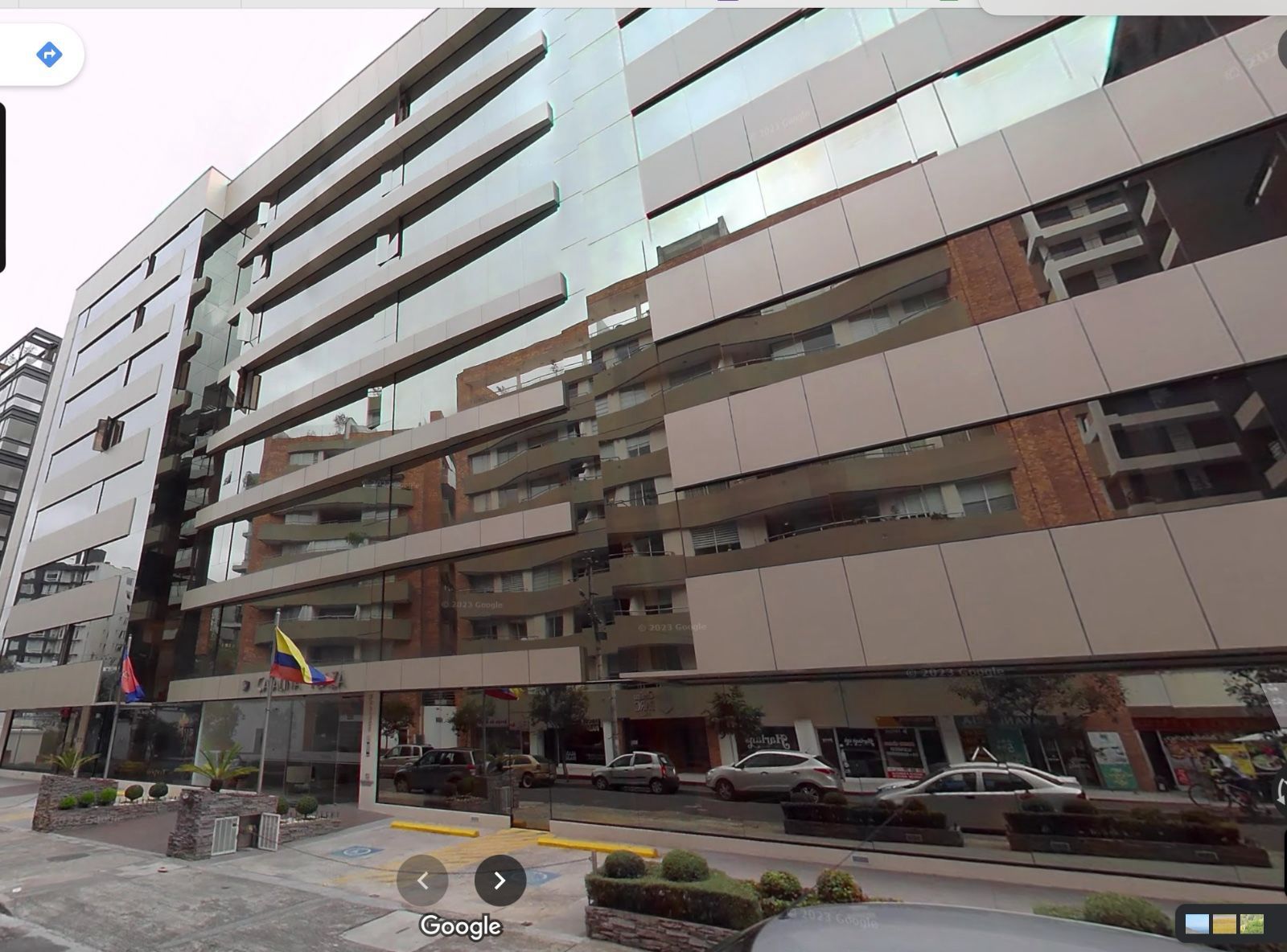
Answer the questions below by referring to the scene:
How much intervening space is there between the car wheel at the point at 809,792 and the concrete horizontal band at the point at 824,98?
1025 centimetres

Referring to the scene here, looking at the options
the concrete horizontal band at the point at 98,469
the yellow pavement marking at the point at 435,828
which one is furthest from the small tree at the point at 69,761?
the yellow pavement marking at the point at 435,828

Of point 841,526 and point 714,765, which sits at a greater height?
point 841,526

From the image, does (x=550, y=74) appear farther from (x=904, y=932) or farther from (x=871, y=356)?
(x=904, y=932)

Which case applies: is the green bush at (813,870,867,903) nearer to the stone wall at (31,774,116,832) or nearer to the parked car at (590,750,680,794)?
the parked car at (590,750,680,794)

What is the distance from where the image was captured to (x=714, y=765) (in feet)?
28.1

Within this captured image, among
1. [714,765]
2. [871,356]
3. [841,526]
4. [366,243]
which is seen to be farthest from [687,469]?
[366,243]

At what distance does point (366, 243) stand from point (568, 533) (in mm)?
12389

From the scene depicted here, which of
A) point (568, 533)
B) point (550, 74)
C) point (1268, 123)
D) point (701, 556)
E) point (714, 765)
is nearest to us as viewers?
point (1268, 123)

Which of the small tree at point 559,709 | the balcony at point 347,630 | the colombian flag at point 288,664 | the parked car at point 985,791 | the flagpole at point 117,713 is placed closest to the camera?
the parked car at point 985,791

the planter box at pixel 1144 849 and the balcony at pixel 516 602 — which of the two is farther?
the balcony at pixel 516 602

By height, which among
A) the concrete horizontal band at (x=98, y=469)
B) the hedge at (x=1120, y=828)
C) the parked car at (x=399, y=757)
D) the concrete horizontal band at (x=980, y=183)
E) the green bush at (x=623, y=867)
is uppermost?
the concrete horizontal band at (x=98, y=469)

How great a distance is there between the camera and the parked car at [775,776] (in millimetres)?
7797

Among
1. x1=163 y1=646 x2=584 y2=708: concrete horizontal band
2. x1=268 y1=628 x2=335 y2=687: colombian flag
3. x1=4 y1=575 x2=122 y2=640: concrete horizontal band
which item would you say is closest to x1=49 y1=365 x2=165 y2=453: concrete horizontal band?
x1=4 y1=575 x2=122 y2=640: concrete horizontal band

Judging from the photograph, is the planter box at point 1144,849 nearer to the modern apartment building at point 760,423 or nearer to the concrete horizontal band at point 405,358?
the modern apartment building at point 760,423
